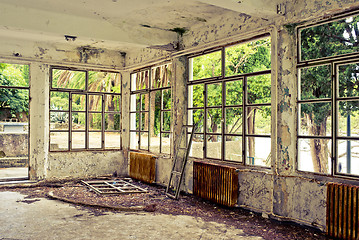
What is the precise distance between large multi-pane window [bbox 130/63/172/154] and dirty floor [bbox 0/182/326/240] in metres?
1.63

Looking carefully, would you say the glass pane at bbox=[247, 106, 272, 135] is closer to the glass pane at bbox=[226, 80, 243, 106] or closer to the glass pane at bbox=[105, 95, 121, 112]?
the glass pane at bbox=[226, 80, 243, 106]

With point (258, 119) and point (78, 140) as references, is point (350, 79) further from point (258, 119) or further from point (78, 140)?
point (258, 119)

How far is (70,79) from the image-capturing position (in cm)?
878

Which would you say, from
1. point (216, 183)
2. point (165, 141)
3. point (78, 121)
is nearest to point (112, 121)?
point (78, 121)

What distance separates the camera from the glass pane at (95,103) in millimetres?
8398

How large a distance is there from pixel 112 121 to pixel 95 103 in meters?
0.68

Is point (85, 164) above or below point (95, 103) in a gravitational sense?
below

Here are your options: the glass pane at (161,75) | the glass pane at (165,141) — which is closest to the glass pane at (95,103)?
the glass pane at (161,75)

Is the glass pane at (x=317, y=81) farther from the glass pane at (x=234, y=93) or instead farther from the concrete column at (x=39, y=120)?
the concrete column at (x=39, y=120)

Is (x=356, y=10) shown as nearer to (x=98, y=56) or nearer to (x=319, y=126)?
(x=319, y=126)

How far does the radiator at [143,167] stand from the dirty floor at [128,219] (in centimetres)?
→ 108

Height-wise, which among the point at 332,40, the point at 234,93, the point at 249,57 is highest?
the point at 249,57

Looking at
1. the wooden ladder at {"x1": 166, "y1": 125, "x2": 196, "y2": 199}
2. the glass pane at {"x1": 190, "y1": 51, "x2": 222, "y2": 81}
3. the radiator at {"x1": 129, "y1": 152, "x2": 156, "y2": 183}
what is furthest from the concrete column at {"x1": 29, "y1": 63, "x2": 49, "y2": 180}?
the glass pane at {"x1": 190, "y1": 51, "x2": 222, "y2": 81}

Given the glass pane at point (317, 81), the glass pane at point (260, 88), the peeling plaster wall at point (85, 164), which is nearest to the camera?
the glass pane at point (317, 81)
